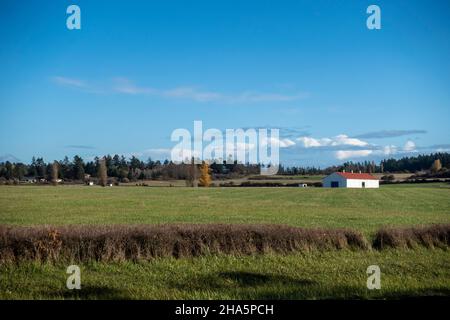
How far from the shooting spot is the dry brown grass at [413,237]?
1666 cm

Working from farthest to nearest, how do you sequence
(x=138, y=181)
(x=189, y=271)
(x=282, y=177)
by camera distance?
(x=282, y=177) < (x=138, y=181) < (x=189, y=271)

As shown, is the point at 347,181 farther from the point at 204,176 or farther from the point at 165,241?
the point at 165,241

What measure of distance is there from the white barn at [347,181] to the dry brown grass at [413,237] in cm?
10522

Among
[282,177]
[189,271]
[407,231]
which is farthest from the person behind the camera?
[282,177]

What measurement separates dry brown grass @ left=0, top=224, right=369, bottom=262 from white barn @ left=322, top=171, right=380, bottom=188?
10785cm

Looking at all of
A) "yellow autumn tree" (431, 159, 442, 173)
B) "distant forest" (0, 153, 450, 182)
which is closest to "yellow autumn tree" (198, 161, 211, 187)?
"distant forest" (0, 153, 450, 182)

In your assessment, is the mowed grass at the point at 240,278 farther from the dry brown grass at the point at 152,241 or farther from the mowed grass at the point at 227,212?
the mowed grass at the point at 227,212

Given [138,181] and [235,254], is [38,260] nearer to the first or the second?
[235,254]

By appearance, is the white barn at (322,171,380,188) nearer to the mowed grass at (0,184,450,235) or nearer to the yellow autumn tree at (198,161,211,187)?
the yellow autumn tree at (198,161,211,187)

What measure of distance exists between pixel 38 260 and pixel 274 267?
23.2 ft

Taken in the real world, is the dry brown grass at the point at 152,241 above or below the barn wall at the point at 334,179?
above

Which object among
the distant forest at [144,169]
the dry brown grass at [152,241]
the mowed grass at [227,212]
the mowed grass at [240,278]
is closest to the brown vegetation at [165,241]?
the dry brown grass at [152,241]
